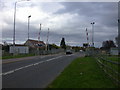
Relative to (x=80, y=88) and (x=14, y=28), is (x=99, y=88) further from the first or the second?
(x=14, y=28)

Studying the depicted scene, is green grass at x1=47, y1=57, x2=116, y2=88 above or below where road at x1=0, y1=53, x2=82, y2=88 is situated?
above

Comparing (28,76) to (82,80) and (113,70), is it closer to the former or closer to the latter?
(82,80)

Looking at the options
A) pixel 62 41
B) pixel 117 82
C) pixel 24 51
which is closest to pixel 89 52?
pixel 24 51

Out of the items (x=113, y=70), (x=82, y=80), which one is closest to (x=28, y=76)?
(x=82, y=80)

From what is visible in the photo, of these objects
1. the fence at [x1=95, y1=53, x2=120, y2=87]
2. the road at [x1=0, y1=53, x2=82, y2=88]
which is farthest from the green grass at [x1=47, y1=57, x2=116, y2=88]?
the road at [x1=0, y1=53, x2=82, y2=88]

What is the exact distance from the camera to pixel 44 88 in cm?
1031

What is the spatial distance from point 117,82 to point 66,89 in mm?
2141

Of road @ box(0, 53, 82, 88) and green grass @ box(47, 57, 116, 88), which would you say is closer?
green grass @ box(47, 57, 116, 88)

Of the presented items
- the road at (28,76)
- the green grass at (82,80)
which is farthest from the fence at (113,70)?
the road at (28,76)

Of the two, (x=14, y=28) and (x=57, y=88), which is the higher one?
(x=14, y=28)

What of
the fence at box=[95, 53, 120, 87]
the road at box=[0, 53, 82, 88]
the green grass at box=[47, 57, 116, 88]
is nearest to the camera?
the fence at box=[95, 53, 120, 87]

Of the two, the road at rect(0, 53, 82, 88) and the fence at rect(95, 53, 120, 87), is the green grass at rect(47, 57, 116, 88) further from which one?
the road at rect(0, 53, 82, 88)

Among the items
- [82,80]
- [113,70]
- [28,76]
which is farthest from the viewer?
[28,76]

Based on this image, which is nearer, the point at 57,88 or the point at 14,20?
the point at 57,88
